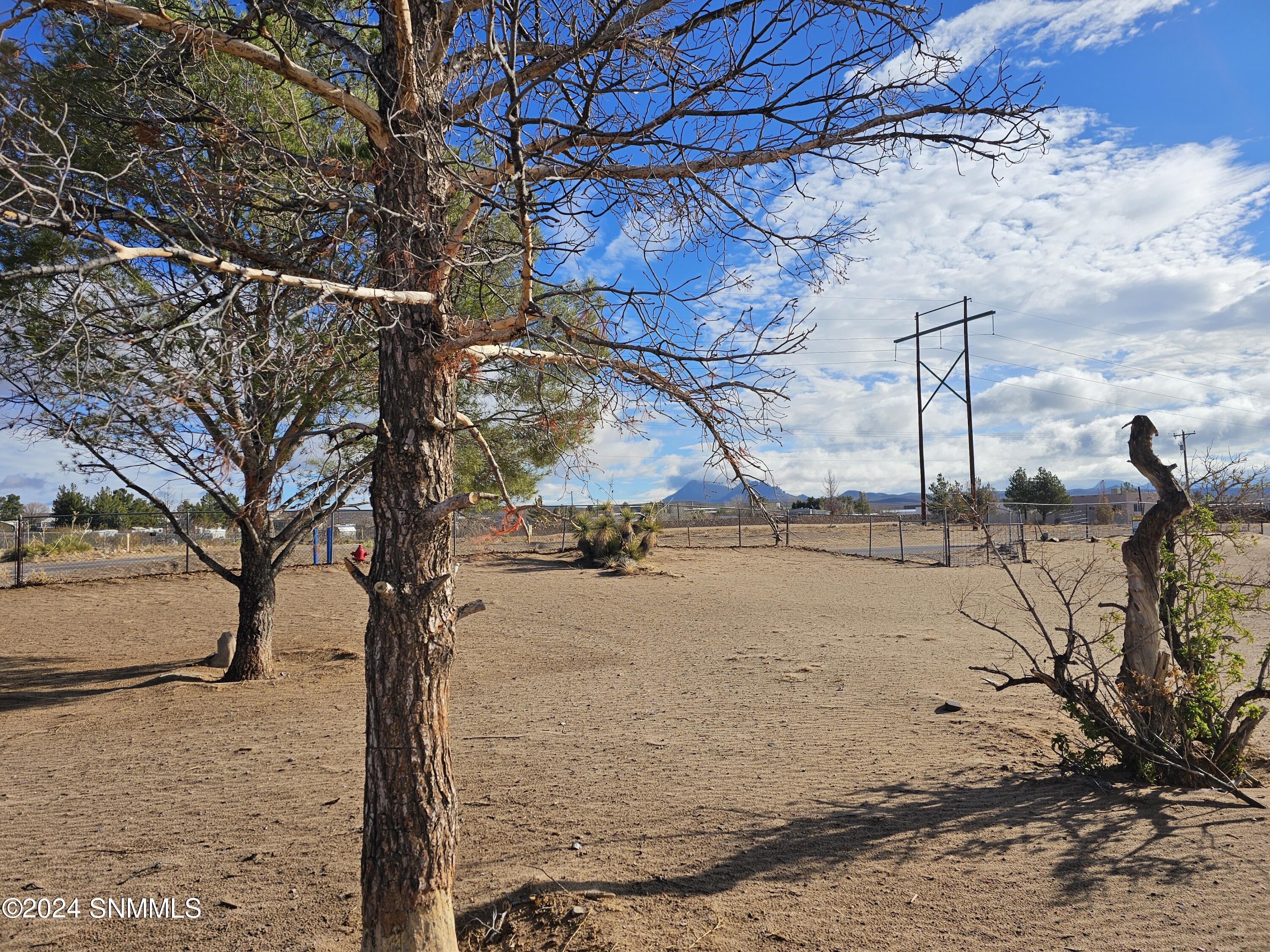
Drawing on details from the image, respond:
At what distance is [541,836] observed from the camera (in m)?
5.66

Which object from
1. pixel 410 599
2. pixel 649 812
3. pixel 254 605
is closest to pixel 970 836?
pixel 649 812

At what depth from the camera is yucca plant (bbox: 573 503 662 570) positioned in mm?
24219

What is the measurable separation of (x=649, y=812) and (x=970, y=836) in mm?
2140

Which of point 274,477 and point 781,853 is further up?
point 274,477

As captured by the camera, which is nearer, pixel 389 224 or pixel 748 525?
pixel 389 224

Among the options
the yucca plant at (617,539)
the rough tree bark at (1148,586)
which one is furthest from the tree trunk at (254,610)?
the yucca plant at (617,539)

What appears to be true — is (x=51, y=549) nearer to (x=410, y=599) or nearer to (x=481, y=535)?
(x=481, y=535)

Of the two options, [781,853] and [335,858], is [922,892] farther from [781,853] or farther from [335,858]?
[335,858]

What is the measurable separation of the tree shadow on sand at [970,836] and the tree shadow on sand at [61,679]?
8741 mm

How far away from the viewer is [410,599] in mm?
3809

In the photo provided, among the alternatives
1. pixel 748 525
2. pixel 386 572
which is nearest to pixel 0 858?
pixel 386 572

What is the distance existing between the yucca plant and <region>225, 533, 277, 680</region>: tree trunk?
41.7 feet

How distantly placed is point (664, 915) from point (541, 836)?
1394 mm

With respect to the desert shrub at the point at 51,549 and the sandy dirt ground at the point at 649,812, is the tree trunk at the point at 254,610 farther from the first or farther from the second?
the desert shrub at the point at 51,549
